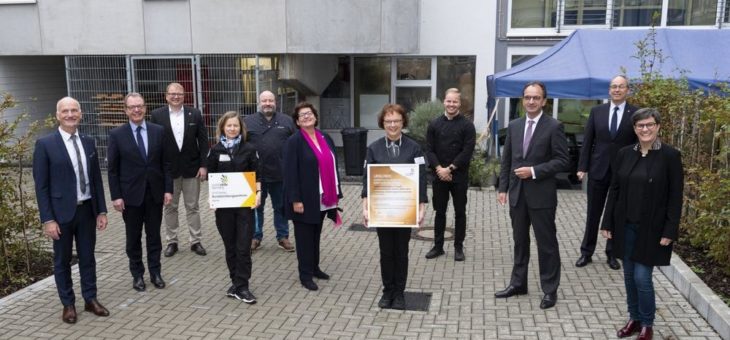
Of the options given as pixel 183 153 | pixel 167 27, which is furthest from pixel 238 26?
pixel 183 153

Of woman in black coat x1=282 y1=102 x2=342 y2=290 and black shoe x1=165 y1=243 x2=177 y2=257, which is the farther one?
black shoe x1=165 y1=243 x2=177 y2=257

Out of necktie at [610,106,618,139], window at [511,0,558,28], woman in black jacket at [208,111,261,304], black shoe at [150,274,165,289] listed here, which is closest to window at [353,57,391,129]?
window at [511,0,558,28]

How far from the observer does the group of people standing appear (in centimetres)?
480

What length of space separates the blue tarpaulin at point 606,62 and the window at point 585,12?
2.45 metres

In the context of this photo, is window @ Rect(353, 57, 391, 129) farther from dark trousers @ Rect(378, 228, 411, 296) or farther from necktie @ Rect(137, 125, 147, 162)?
dark trousers @ Rect(378, 228, 411, 296)

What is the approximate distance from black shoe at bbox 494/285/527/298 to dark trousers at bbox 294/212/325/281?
187 centimetres

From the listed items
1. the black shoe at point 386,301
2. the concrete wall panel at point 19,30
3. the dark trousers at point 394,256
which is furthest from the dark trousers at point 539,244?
the concrete wall panel at point 19,30

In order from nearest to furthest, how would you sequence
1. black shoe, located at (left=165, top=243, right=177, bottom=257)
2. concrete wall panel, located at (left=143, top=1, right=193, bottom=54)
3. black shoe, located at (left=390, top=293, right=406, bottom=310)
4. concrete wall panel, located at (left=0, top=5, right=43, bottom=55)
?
black shoe, located at (left=390, top=293, right=406, bottom=310), black shoe, located at (left=165, top=243, right=177, bottom=257), concrete wall panel, located at (left=143, top=1, right=193, bottom=54), concrete wall panel, located at (left=0, top=5, right=43, bottom=55)

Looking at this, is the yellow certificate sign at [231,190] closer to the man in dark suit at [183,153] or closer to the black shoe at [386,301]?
the man in dark suit at [183,153]

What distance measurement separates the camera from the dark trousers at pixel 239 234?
19.2 ft

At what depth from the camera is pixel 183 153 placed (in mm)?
7164

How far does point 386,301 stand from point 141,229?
2.56 metres

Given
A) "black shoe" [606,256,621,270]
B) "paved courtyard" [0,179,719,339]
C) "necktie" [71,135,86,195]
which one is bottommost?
"paved courtyard" [0,179,719,339]

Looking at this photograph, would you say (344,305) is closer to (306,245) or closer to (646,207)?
(306,245)
